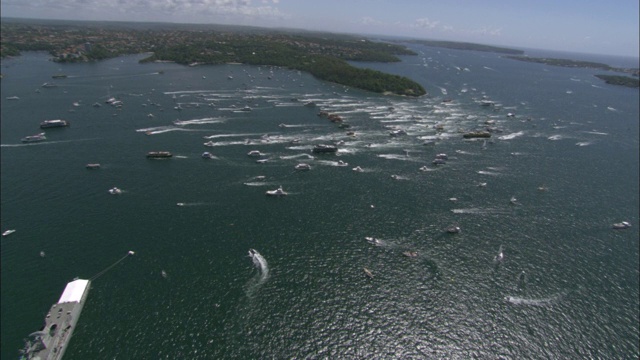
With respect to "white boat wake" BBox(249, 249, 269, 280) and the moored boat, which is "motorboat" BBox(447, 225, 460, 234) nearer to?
"white boat wake" BBox(249, 249, 269, 280)

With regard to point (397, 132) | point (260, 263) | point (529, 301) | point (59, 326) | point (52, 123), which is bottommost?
point (59, 326)

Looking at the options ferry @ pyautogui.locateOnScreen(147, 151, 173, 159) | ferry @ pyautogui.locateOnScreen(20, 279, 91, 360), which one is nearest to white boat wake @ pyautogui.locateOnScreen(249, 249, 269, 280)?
ferry @ pyautogui.locateOnScreen(20, 279, 91, 360)

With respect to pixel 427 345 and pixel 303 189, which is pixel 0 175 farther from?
pixel 427 345

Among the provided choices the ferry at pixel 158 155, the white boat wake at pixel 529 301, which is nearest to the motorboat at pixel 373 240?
the white boat wake at pixel 529 301

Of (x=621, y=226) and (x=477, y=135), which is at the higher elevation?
(x=477, y=135)

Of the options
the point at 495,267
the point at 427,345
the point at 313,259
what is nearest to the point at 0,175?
the point at 313,259

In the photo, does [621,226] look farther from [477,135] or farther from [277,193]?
[277,193]

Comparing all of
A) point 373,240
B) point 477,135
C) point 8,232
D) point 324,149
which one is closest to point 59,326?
point 8,232
